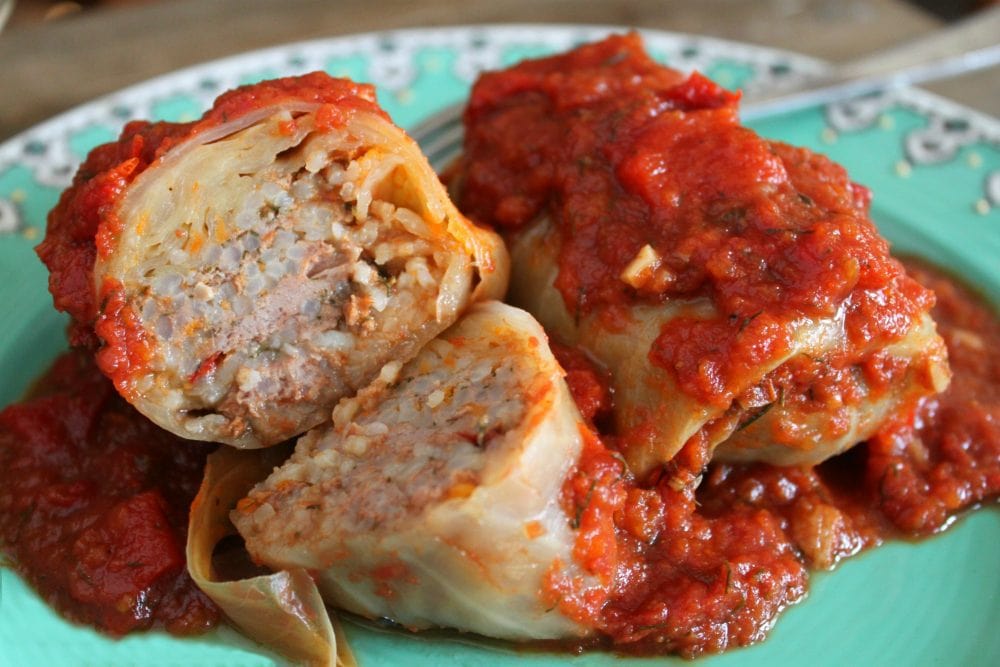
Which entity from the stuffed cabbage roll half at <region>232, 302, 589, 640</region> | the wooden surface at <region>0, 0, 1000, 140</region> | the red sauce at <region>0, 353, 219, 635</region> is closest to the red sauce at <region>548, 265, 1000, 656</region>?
the stuffed cabbage roll half at <region>232, 302, 589, 640</region>

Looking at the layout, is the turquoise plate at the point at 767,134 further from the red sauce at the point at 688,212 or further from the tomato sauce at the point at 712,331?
the red sauce at the point at 688,212

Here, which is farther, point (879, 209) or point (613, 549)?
point (879, 209)

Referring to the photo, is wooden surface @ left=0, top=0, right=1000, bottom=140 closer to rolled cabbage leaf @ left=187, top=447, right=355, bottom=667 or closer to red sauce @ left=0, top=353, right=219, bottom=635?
red sauce @ left=0, top=353, right=219, bottom=635

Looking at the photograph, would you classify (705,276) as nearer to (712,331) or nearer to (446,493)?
(712,331)

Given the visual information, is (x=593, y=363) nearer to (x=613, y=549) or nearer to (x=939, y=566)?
(x=613, y=549)

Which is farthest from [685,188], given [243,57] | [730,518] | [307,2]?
[307,2]
